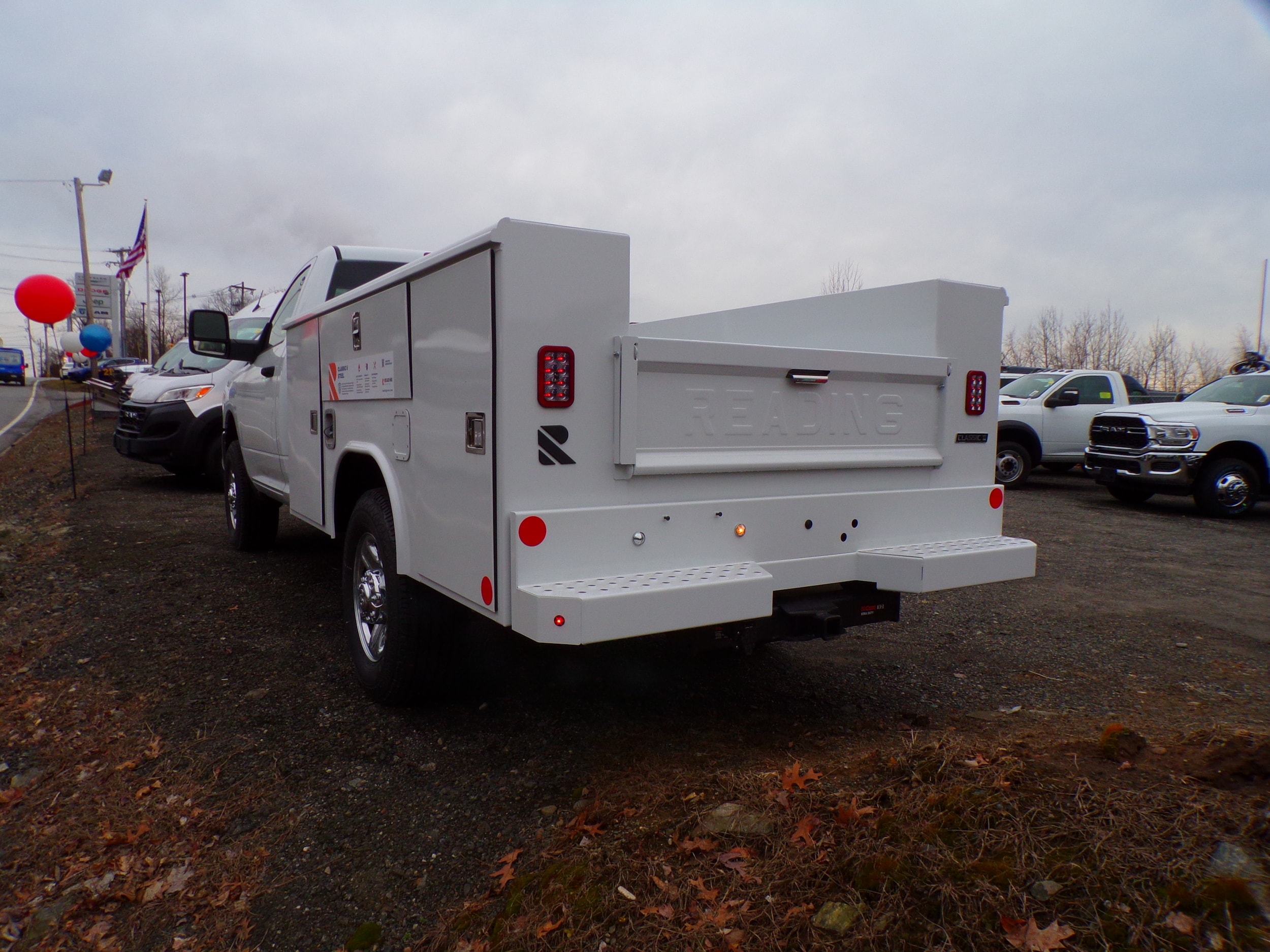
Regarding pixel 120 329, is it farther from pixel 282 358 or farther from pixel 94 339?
pixel 282 358

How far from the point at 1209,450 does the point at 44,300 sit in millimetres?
16228

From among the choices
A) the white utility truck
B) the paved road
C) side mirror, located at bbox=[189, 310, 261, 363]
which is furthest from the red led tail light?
the paved road

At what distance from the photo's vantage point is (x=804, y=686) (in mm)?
4324

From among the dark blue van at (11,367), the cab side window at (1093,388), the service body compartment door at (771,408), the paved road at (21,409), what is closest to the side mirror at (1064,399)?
the cab side window at (1093,388)

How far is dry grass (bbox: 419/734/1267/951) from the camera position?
1.97 metres

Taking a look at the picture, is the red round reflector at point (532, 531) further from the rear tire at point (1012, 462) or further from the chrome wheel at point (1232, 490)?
the rear tire at point (1012, 462)

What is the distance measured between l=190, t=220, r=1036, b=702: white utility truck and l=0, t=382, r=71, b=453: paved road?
56.4ft

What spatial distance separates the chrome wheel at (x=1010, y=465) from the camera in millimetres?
13453

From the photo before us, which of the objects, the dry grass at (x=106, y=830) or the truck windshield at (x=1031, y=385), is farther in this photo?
the truck windshield at (x=1031, y=385)

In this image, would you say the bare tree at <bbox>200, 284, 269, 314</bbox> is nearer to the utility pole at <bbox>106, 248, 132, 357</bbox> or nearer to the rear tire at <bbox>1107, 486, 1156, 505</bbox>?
the utility pole at <bbox>106, 248, 132, 357</bbox>

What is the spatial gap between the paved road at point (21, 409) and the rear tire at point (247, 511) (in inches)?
502

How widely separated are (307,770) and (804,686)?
2.34 meters

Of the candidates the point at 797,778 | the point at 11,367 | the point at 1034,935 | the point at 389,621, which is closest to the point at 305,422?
the point at 389,621

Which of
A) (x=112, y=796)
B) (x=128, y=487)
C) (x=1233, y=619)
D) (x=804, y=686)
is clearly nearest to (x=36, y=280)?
(x=128, y=487)
